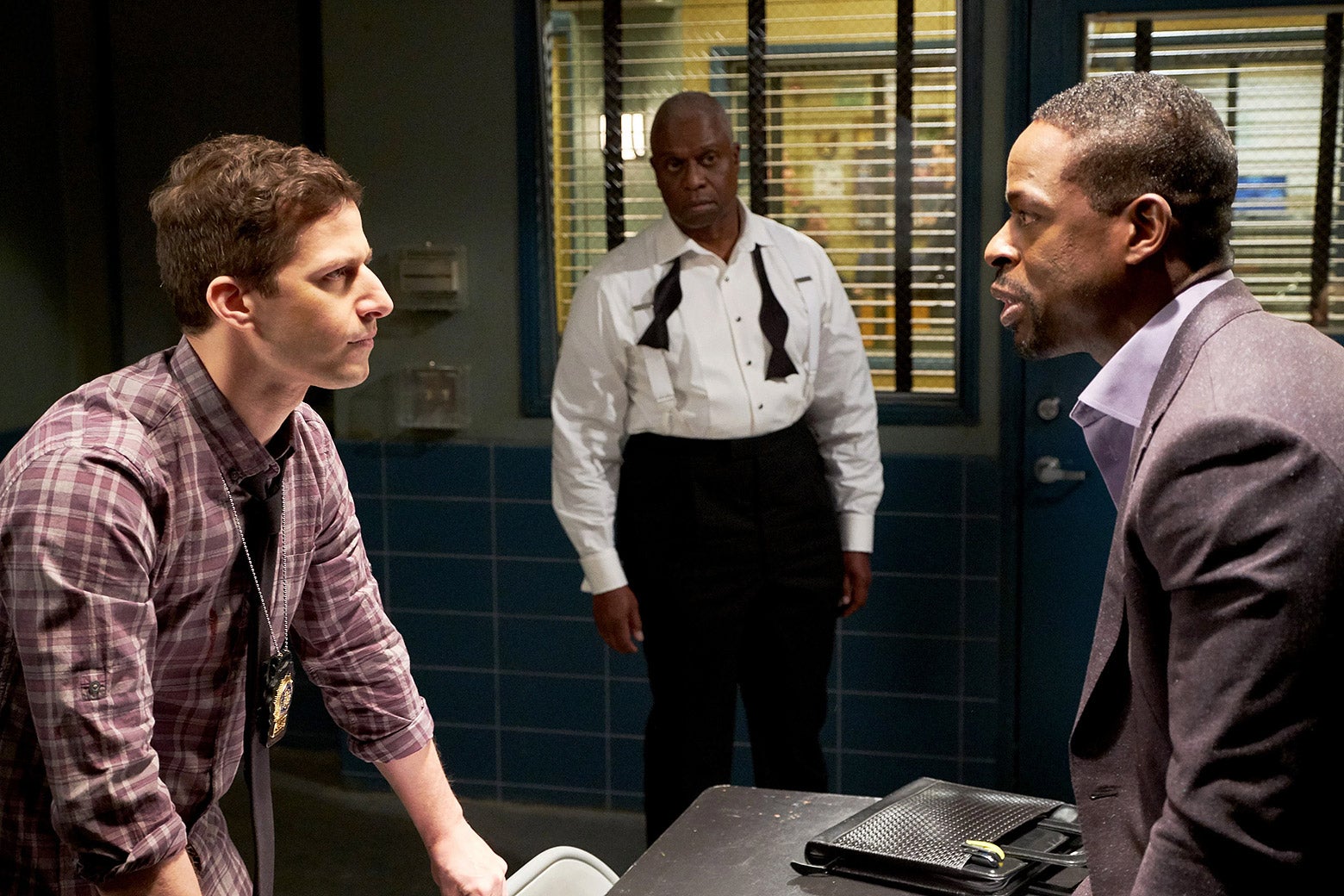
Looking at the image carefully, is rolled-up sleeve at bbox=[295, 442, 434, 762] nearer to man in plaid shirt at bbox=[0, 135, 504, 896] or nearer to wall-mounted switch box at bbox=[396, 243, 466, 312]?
man in plaid shirt at bbox=[0, 135, 504, 896]

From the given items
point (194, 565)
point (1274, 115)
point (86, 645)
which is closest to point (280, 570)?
point (194, 565)

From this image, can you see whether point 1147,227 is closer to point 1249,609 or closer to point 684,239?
point 1249,609

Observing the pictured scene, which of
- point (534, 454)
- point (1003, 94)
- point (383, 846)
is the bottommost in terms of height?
point (383, 846)

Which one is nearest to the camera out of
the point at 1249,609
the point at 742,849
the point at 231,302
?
the point at 1249,609

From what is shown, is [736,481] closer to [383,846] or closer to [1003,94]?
[1003,94]

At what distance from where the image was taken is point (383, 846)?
3539 mm

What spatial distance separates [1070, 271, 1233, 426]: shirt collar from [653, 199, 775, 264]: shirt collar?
1615 millimetres

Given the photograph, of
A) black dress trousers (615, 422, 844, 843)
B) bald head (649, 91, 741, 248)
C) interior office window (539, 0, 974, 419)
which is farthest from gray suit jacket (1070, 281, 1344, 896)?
interior office window (539, 0, 974, 419)

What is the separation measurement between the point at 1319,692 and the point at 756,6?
276cm

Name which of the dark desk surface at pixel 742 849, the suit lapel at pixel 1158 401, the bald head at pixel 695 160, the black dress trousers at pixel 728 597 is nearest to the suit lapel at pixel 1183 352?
the suit lapel at pixel 1158 401

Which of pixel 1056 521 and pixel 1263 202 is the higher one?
pixel 1263 202

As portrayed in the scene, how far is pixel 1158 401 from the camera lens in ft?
3.89

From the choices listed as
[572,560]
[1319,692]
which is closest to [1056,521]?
[572,560]

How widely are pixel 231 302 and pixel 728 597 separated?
160cm
